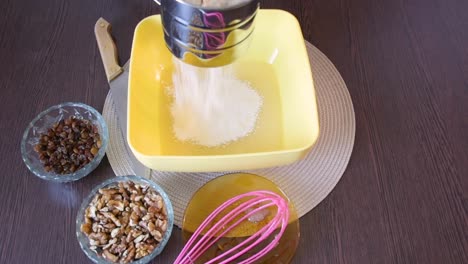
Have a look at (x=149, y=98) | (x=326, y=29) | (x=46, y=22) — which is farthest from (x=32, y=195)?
(x=326, y=29)

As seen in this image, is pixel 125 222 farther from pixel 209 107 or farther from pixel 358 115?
pixel 358 115

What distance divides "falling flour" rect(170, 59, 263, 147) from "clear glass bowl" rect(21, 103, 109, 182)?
108 millimetres

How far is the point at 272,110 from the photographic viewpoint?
2.14 feet

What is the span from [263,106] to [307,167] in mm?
119

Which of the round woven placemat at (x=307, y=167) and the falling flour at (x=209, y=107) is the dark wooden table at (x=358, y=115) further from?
the falling flour at (x=209, y=107)

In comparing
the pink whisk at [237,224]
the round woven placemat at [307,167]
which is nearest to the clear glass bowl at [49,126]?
the round woven placemat at [307,167]

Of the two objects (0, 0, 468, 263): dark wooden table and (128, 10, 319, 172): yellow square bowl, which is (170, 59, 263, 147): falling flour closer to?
(128, 10, 319, 172): yellow square bowl

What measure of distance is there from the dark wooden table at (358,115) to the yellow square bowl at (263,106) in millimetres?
81

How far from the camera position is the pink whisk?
510 millimetres

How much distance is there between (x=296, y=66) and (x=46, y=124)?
38 cm

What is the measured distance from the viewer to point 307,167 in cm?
61

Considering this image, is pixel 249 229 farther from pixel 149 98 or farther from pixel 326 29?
pixel 326 29

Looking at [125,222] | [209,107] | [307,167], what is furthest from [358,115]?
[125,222]

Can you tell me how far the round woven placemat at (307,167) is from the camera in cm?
58
